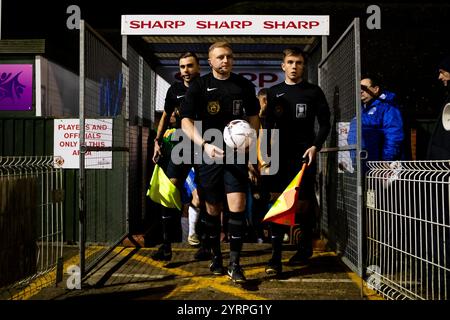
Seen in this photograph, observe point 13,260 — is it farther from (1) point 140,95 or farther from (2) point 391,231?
(1) point 140,95

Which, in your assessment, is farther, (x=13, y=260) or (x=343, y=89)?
(x=343, y=89)

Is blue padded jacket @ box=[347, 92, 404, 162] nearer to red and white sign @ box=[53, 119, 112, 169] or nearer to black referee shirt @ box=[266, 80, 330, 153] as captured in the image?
black referee shirt @ box=[266, 80, 330, 153]

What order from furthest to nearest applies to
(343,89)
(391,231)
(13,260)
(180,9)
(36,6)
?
(180,9)
(36,6)
(343,89)
(391,231)
(13,260)

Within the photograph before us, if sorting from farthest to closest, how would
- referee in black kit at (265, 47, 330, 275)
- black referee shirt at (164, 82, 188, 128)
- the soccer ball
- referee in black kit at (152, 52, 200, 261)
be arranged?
black referee shirt at (164, 82, 188, 128) < referee in black kit at (152, 52, 200, 261) < referee in black kit at (265, 47, 330, 275) < the soccer ball

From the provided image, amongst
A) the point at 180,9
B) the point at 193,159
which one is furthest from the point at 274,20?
the point at 180,9

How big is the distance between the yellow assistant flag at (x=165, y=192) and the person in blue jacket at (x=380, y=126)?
2.43 m

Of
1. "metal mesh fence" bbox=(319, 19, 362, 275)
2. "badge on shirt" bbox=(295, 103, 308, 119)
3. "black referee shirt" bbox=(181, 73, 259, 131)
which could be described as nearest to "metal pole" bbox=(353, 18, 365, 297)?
"metal mesh fence" bbox=(319, 19, 362, 275)

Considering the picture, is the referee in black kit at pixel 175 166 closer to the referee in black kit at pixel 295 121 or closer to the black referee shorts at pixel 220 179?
the black referee shorts at pixel 220 179

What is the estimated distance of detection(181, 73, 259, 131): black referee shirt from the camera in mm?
4211

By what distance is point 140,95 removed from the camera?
271 inches

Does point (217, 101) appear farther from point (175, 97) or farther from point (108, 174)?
point (108, 174)

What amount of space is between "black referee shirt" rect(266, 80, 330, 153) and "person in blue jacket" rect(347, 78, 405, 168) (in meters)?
0.76

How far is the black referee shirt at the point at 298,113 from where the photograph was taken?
4.65 meters

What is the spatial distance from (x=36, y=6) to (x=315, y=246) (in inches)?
362
